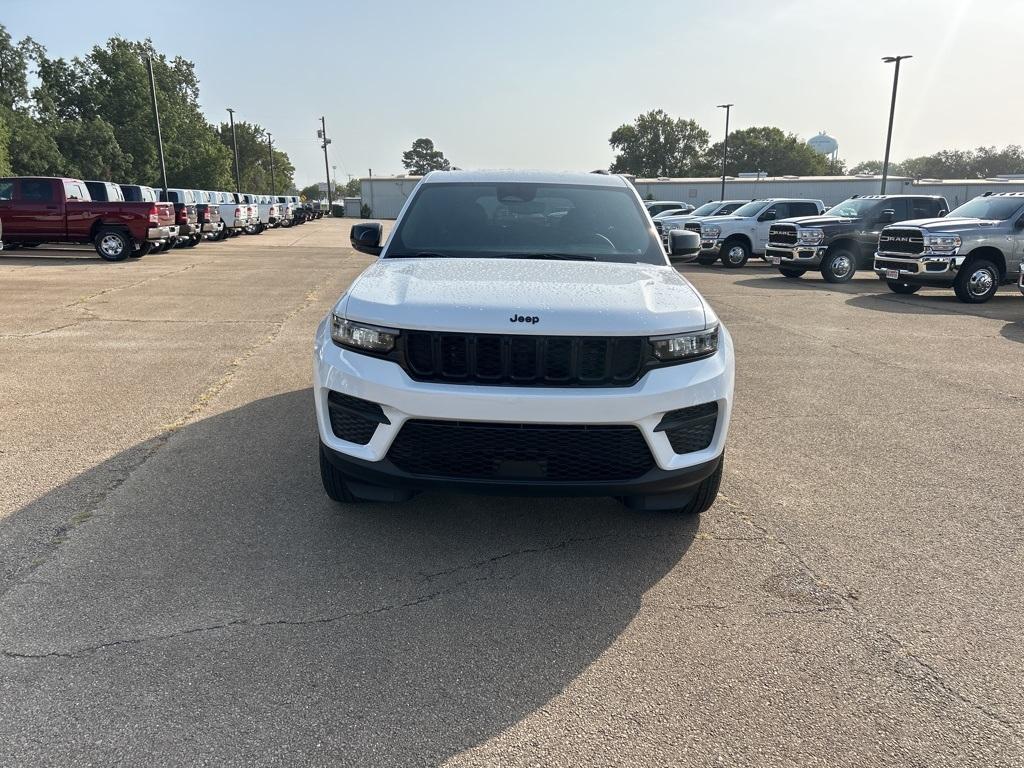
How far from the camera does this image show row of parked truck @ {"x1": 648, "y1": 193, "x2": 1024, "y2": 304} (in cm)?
1321

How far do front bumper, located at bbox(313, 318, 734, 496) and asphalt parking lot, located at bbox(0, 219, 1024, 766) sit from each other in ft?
1.71

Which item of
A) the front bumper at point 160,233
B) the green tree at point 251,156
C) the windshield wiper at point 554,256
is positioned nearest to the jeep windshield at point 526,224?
the windshield wiper at point 554,256

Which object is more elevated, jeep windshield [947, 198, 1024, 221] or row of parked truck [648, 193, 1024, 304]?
jeep windshield [947, 198, 1024, 221]

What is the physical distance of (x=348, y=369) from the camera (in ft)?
10.7

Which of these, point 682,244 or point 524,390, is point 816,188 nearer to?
point 682,244

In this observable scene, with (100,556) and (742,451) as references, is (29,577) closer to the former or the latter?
(100,556)

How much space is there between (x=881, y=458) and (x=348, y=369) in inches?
142

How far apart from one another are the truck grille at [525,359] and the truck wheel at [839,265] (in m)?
15.2

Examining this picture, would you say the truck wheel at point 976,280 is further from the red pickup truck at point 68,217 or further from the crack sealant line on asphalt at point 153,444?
the red pickup truck at point 68,217

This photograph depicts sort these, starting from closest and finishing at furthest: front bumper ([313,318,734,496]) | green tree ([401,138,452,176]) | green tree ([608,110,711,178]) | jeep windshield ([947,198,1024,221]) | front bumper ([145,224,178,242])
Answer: front bumper ([313,318,734,496]) < jeep windshield ([947,198,1024,221]) < front bumper ([145,224,178,242]) < green tree ([608,110,711,178]) < green tree ([401,138,452,176])

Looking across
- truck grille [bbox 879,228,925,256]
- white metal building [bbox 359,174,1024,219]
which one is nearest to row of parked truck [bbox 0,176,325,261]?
truck grille [bbox 879,228,925,256]

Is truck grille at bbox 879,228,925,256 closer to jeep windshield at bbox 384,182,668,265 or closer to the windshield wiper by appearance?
jeep windshield at bbox 384,182,668,265

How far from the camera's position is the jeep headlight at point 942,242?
43.1 feet

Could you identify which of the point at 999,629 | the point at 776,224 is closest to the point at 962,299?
the point at 776,224
